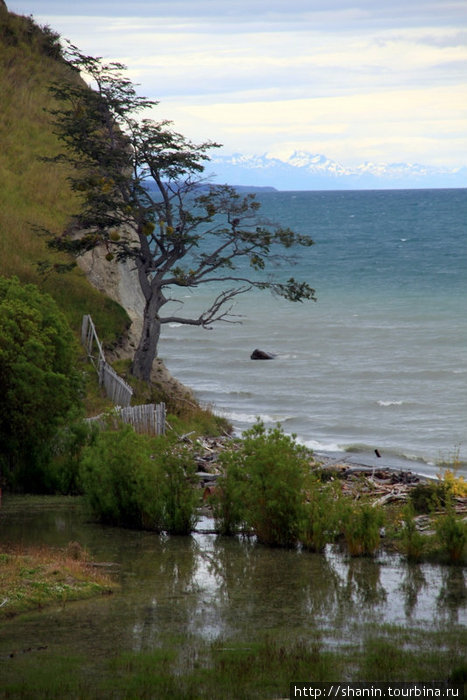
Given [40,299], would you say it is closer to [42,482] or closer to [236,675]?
[42,482]

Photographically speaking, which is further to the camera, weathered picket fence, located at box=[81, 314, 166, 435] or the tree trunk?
the tree trunk

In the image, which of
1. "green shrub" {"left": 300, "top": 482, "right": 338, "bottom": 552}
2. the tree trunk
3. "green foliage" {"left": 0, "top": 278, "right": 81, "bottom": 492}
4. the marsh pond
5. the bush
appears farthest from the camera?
the tree trunk

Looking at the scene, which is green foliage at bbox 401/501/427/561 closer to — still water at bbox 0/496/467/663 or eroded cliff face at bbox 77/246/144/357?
still water at bbox 0/496/467/663

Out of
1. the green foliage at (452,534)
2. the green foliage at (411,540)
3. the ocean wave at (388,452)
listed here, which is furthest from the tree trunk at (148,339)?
the green foliage at (452,534)

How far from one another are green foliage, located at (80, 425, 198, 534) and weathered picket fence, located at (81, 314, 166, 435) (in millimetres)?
3032

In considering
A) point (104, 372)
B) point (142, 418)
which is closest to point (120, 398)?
point (104, 372)

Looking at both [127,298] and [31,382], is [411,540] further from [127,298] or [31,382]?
[127,298]

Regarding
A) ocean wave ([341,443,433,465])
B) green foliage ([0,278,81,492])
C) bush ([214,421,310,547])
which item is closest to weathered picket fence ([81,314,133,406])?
green foliage ([0,278,81,492])

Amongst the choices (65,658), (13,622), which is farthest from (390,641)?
(13,622)

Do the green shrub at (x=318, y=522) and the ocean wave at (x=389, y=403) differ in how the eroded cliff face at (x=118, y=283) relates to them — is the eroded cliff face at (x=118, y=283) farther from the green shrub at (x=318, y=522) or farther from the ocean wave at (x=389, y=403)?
the green shrub at (x=318, y=522)

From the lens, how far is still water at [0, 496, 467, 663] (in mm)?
9391

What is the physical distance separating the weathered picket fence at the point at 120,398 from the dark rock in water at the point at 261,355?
1625cm

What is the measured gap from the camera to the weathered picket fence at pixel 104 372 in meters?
22.4

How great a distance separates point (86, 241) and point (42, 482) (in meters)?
10.3
